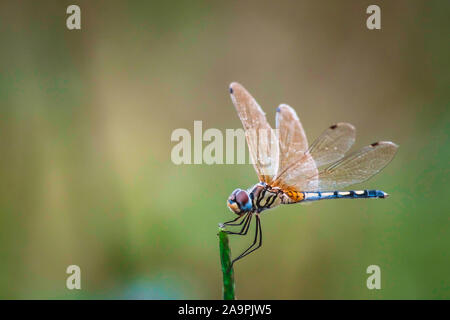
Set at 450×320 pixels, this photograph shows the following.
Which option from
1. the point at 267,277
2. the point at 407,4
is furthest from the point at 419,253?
the point at 407,4

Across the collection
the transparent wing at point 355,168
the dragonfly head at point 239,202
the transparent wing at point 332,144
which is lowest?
the dragonfly head at point 239,202

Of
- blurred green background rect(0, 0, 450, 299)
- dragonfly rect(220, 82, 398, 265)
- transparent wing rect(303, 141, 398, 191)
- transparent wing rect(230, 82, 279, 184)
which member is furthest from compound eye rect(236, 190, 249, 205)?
blurred green background rect(0, 0, 450, 299)

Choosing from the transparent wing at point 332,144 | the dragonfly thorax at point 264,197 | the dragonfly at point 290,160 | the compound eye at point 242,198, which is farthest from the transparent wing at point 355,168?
the compound eye at point 242,198

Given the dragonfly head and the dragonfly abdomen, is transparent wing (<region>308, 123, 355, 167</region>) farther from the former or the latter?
the dragonfly head

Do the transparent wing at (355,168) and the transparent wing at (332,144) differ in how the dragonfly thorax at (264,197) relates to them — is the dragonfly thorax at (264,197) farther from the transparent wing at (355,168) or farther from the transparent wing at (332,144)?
the transparent wing at (332,144)

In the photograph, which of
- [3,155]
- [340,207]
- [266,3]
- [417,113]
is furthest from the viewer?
[266,3]

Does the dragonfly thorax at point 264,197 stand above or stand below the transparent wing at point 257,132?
below

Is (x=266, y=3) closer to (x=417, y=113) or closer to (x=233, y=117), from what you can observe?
(x=233, y=117)

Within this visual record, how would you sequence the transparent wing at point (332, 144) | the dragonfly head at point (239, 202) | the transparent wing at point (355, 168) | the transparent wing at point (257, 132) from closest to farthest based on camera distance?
the dragonfly head at point (239, 202) < the transparent wing at point (257, 132) < the transparent wing at point (332, 144) < the transparent wing at point (355, 168)
